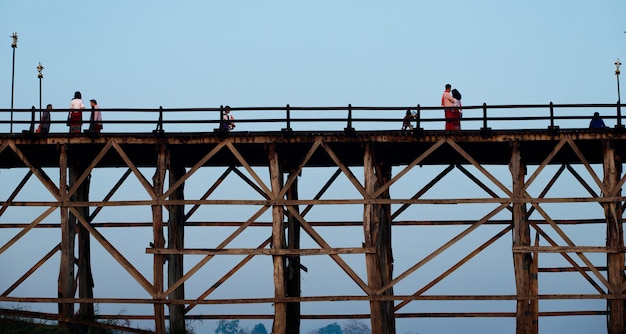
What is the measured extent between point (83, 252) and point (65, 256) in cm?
172

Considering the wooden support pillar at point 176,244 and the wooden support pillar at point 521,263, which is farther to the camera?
the wooden support pillar at point 176,244

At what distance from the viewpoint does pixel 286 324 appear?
29406 millimetres

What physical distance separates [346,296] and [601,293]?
21.3 ft

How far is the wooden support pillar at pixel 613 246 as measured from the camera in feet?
92.0

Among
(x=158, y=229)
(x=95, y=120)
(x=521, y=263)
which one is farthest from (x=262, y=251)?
(x=521, y=263)

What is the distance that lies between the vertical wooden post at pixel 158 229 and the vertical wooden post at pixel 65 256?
238 cm

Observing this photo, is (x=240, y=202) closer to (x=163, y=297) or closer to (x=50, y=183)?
Result: (x=163, y=297)

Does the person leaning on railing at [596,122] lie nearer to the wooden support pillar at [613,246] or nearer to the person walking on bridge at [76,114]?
the wooden support pillar at [613,246]

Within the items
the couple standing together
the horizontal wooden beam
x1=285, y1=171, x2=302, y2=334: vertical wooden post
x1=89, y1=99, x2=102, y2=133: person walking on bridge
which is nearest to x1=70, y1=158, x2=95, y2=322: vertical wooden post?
x1=89, y1=99, x2=102, y2=133: person walking on bridge

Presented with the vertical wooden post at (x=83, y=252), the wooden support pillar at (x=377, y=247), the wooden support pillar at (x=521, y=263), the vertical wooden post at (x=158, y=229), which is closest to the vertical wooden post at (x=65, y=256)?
the vertical wooden post at (x=83, y=252)

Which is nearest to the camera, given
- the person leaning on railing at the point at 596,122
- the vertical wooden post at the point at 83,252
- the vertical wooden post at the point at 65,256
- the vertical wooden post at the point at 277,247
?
the vertical wooden post at the point at 277,247

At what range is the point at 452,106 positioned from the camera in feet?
96.4

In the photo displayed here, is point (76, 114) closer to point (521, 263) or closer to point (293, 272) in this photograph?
point (293, 272)

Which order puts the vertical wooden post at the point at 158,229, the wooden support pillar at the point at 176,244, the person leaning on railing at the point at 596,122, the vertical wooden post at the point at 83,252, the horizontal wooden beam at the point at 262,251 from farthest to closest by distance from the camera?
the vertical wooden post at the point at 83,252, the wooden support pillar at the point at 176,244, the person leaning on railing at the point at 596,122, the vertical wooden post at the point at 158,229, the horizontal wooden beam at the point at 262,251
